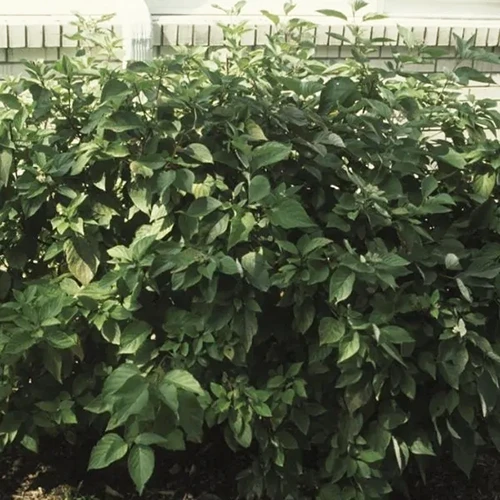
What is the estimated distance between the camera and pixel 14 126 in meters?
2.57

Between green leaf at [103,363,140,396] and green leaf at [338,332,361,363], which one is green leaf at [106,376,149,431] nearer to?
green leaf at [103,363,140,396]

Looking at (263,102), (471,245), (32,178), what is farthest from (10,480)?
(471,245)

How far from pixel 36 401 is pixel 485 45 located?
427cm

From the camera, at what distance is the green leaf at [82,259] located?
252 cm

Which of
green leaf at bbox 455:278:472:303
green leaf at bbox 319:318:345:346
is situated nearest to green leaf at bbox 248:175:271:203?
green leaf at bbox 319:318:345:346

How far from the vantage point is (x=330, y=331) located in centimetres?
240

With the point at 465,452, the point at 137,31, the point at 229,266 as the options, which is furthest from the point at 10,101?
the point at 137,31

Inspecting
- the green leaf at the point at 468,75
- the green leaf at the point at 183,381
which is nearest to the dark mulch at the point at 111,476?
the green leaf at the point at 183,381

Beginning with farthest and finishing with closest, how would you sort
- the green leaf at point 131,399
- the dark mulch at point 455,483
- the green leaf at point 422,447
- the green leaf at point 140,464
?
the dark mulch at point 455,483, the green leaf at point 422,447, the green leaf at point 140,464, the green leaf at point 131,399

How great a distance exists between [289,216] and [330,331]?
347mm

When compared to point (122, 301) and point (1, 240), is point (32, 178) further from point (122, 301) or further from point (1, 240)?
point (122, 301)

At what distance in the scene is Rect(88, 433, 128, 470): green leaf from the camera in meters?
2.35

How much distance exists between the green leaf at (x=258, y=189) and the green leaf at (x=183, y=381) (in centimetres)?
49

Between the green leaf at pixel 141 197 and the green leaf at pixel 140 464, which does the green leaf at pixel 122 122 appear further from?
the green leaf at pixel 140 464
